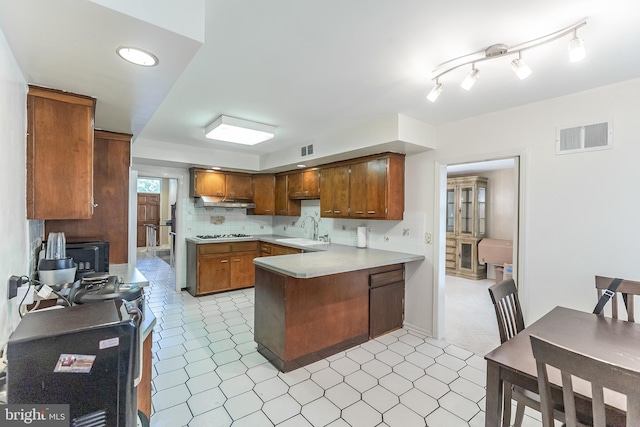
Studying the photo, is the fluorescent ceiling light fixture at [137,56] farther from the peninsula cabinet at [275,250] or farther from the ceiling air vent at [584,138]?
the peninsula cabinet at [275,250]

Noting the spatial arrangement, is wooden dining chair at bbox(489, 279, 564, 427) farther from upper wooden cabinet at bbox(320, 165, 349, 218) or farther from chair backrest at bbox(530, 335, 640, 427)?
upper wooden cabinet at bbox(320, 165, 349, 218)

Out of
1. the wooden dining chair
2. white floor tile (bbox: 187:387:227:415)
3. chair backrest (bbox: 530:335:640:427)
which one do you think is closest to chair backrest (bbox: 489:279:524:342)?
the wooden dining chair

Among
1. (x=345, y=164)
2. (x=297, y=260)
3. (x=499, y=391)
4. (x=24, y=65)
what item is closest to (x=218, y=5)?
(x=24, y=65)

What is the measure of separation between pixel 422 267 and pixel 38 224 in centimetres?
344

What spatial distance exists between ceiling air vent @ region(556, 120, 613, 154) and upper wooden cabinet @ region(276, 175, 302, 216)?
3.65 m

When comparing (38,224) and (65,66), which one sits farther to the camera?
(38,224)

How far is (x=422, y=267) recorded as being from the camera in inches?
131

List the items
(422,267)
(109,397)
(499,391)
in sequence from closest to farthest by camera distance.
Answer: (109,397) < (499,391) < (422,267)

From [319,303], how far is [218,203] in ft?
9.52

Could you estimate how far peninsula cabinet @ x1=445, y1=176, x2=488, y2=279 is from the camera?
19.3ft

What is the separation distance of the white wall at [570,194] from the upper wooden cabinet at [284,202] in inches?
117

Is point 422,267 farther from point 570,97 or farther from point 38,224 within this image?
point 38,224

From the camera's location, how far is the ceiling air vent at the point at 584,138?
7.14ft

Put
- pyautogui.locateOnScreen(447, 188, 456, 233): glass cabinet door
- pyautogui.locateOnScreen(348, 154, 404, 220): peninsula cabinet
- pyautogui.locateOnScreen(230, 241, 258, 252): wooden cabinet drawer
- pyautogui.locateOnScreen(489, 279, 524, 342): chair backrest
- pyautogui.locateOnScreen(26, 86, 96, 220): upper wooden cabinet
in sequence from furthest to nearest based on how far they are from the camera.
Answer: pyautogui.locateOnScreen(447, 188, 456, 233): glass cabinet door
pyautogui.locateOnScreen(230, 241, 258, 252): wooden cabinet drawer
pyautogui.locateOnScreen(348, 154, 404, 220): peninsula cabinet
pyautogui.locateOnScreen(489, 279, 524, 342): chair backrest
pyautogui.locateOnScreen(26, 86, 96, 220): upper wooden cabinet
